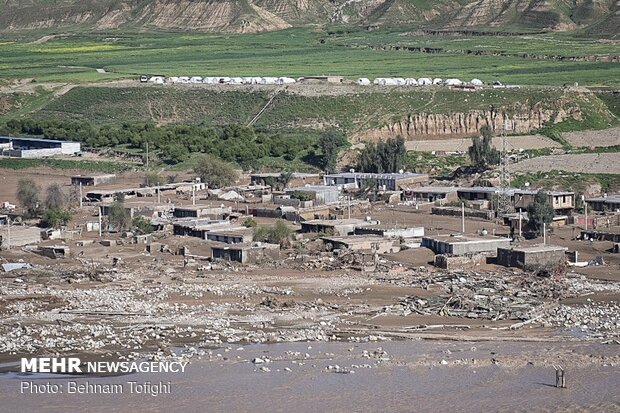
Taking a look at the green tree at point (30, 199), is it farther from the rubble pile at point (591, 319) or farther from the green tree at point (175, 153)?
the rubble pile at point (591, 319)

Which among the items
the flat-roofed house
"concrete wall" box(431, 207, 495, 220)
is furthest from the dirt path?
"concrete wall" box(431, 207, 495, 220)

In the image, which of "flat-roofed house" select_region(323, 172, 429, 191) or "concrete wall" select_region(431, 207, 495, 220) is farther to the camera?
"flat-roofed house" select_region(323, 172, 429, 191)

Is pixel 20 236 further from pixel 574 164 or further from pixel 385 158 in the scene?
pixel 574 164

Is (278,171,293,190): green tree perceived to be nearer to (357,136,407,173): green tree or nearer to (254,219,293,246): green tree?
(357,136,407,173): green tree

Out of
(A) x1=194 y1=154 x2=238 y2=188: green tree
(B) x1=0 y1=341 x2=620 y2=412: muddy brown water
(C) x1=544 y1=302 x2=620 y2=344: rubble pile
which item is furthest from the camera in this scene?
(A) x1=194 y1=154 x2=238 y2=188: green tree

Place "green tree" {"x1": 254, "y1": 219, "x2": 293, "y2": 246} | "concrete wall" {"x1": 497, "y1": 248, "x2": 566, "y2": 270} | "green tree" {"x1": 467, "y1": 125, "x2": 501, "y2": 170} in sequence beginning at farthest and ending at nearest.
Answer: "green tree" {"x1": 467, "y1": 125, "x2": 501, "y2": 170}, "green tree" {"x1": 254, "y1": 219, "x2": 293, "y2": 246}, "concrete wall" {"x1": 497, "y1": 248, "x2": 566, "y2": 270}

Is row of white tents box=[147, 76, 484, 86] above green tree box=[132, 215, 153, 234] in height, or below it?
above

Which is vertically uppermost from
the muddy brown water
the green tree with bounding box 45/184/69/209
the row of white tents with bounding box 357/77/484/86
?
the row of white tents with bounding box 357/77/484/86
